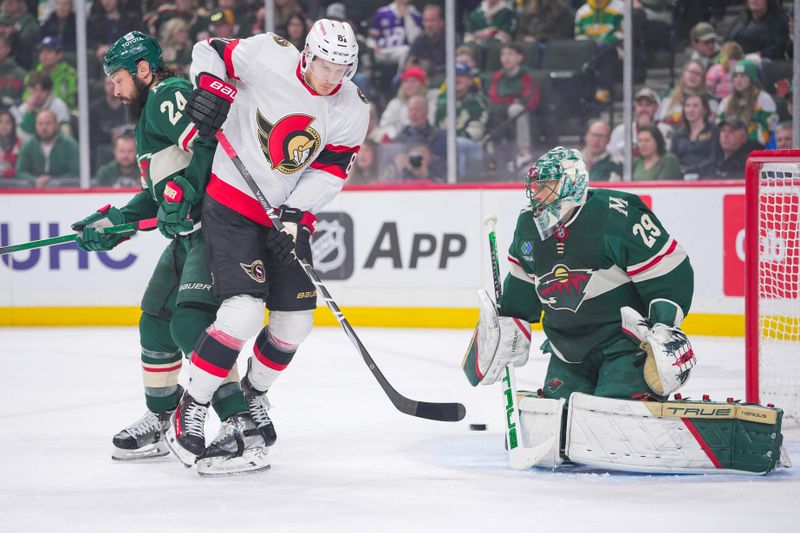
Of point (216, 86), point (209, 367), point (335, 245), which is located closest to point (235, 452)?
point (209, 367)

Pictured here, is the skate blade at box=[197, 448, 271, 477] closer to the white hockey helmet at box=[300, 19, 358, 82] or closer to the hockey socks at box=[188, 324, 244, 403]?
the hockey socks at box=[188, 324, 244, 403]

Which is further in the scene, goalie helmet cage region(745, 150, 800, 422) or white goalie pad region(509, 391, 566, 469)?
goalie helmet cage region(745, 150, 800, 422)

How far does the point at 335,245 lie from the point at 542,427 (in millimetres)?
3451

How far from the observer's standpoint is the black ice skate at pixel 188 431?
2.96 meters

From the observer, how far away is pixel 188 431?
2961 mm

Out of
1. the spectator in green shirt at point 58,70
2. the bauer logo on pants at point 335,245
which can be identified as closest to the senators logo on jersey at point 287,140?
the bauer logo on pants at point 335,245

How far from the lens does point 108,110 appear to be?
7.49 m

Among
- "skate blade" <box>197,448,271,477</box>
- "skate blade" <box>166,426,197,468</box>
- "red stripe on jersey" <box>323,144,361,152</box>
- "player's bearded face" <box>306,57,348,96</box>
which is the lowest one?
"skate blade" <box>197,448,271,477</box>

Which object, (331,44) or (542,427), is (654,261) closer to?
(542,427)

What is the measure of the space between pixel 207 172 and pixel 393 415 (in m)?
1.13

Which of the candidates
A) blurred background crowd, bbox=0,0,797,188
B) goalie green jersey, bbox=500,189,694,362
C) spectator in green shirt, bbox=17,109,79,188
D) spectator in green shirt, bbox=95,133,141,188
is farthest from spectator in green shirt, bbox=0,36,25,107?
goalie green jersey, bbox=500,189,694,362

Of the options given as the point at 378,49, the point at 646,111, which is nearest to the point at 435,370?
the point at 646,111

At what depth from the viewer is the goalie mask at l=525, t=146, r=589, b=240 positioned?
9.73 ft

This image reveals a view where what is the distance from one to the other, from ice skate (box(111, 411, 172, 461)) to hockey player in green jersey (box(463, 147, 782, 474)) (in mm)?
852
